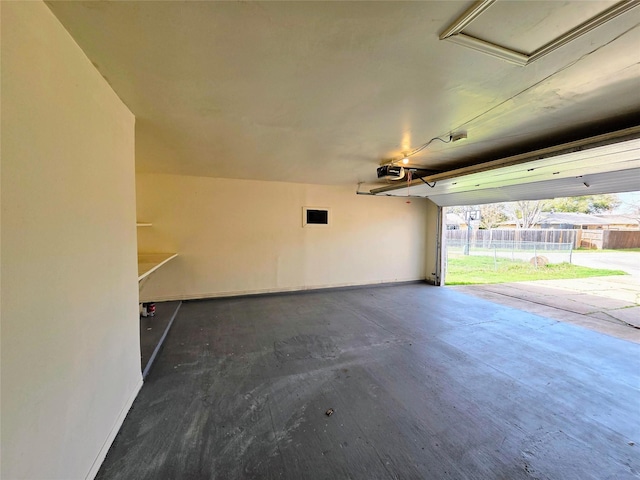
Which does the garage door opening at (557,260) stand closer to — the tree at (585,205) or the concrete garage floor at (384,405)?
the tree at (585,205)

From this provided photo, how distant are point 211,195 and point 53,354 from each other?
13.5ft

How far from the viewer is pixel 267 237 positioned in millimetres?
5320

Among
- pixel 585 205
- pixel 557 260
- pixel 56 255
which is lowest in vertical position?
pixel 557 260

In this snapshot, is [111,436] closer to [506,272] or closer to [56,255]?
[56,255]

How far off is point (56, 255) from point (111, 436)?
1.34 m

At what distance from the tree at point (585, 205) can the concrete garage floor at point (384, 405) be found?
13743 millimetres

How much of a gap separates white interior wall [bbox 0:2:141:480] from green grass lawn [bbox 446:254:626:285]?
23.2 ft

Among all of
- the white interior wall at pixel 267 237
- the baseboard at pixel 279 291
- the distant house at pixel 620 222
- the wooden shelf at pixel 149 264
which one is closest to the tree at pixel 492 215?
the distant house at pixel 620 222

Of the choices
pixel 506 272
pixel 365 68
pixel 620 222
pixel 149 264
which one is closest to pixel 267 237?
pixel 149 264

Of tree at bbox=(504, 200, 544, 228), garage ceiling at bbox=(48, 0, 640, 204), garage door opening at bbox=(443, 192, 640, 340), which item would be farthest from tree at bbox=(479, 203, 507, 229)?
garage ceiling at bbox=(48, 0, 640, 204)

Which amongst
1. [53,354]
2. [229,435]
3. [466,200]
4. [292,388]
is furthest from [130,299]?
[466,200]

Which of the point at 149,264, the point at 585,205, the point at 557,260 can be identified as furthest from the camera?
the point at 585,205

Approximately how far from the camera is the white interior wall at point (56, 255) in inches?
35.3

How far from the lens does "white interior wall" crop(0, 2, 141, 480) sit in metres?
0.90
